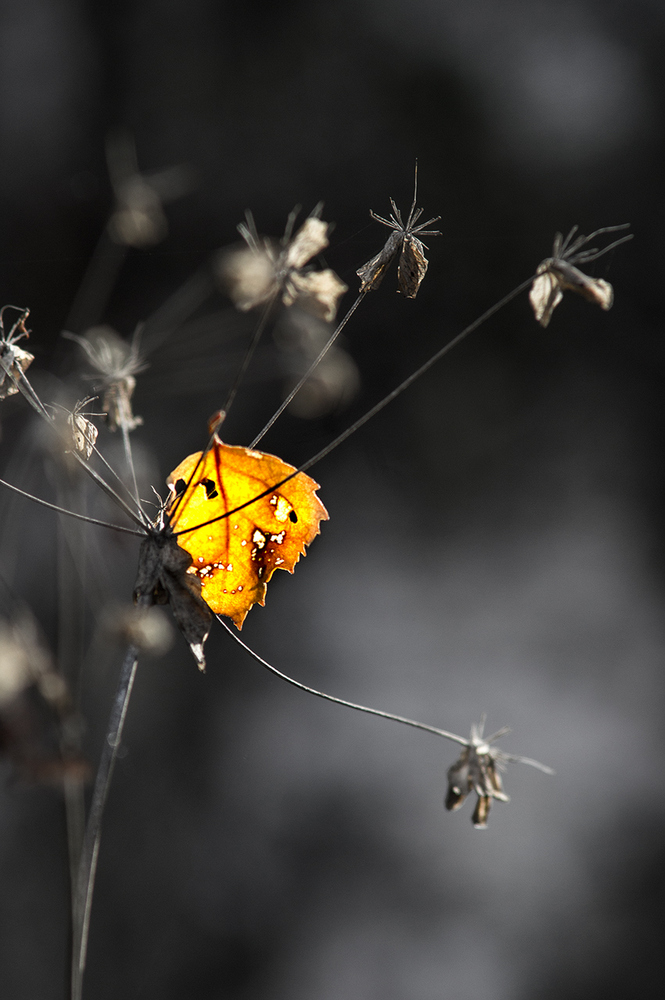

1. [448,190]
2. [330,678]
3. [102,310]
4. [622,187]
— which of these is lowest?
[330,678]

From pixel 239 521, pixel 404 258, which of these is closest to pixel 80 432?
pixel 239 521

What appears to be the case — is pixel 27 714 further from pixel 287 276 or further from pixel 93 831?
pixel 287 276

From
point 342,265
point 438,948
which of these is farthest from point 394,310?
point 438,948

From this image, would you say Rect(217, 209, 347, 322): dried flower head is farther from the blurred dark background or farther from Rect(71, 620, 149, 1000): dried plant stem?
the blurred dark background

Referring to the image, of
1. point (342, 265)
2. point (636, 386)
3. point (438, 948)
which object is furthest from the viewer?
point (636, 386)

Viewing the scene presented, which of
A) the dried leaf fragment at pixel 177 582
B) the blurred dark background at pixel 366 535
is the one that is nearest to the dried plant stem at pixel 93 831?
the dried leaf fragment at pixel 177 582

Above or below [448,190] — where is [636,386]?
below

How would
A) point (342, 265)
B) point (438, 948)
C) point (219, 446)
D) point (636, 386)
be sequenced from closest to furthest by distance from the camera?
point (219, 446) → point (342, 265) → point (438, 948) → point (636, 386)

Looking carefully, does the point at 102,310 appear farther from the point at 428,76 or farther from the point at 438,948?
the point at 438,948
